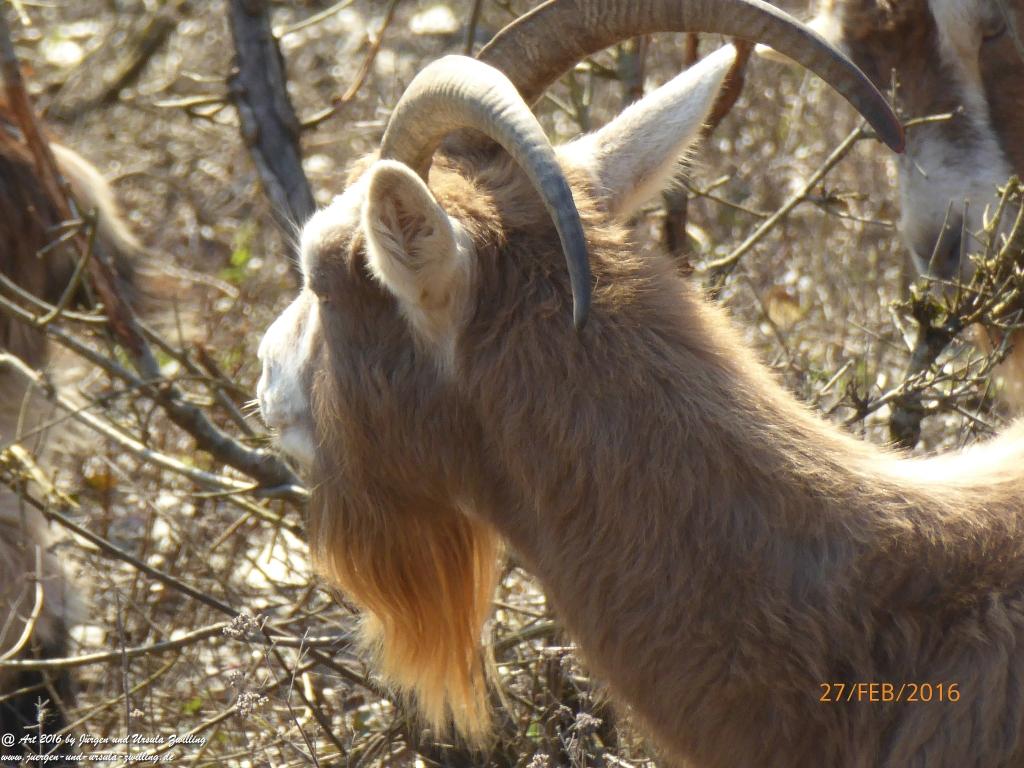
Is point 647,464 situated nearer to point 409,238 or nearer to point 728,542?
point 728,542

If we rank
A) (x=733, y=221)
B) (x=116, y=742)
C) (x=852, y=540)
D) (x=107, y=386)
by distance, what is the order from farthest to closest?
(x=733, y=221) → (x=107, y=386) → (x=116, y=742) → (x=852, y=540)

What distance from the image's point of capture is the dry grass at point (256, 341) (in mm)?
4062

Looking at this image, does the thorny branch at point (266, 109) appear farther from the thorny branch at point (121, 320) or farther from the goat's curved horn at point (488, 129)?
the goat's curved horn at point (488, 129)

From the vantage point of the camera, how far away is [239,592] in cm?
484

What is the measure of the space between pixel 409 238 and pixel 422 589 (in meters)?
1.02

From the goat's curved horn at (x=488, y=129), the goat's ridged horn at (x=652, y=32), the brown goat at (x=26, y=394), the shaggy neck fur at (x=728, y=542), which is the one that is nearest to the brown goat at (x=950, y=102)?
the goat's ridged horn at (x=652, y=32)

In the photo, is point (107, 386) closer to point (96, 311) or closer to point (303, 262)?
point (96, 311)

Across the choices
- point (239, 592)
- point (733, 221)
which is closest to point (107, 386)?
point (239, 592)

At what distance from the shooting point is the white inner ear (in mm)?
2668

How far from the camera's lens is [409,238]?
2756mm

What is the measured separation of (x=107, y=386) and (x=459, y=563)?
11.4ft

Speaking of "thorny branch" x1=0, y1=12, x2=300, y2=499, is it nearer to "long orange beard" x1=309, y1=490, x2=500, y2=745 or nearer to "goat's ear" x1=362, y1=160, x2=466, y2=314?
"long orange beard" x1=309, y1=490, x2=500, y2=745

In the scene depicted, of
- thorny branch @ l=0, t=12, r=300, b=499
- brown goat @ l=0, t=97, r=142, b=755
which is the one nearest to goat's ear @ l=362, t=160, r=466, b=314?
thorny branch @ l=0, t=12, r=300, b=499

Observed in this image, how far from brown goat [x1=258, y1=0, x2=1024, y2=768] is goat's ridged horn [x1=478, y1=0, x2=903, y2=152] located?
0.06 feet
